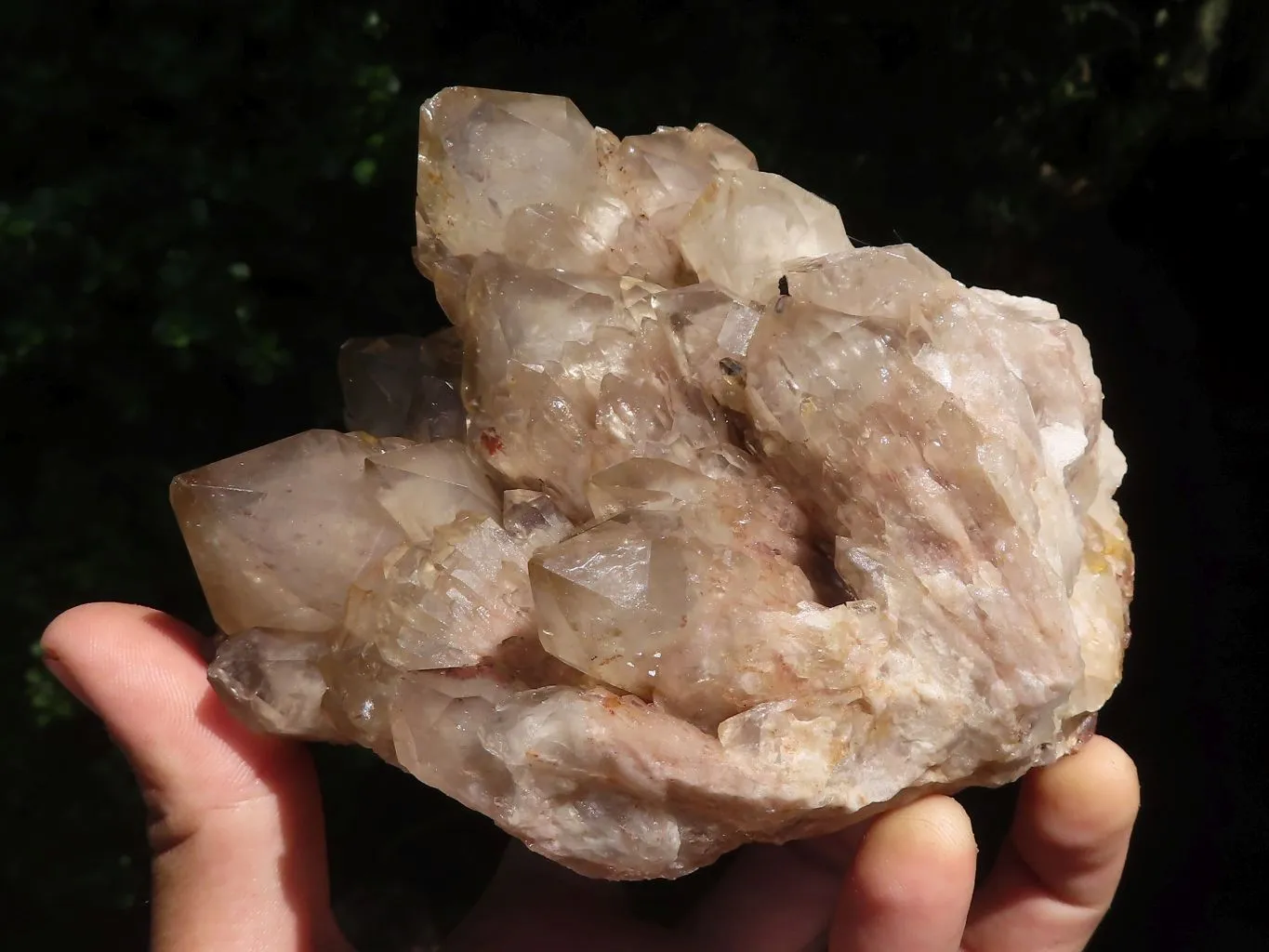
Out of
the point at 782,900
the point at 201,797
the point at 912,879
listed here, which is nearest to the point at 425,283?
the point at 201,797

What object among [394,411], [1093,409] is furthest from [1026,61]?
[394,411]

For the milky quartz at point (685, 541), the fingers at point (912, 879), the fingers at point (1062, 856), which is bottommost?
the fingers at point (1062, 856)

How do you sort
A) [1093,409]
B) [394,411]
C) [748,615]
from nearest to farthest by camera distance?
[748,615]
[1093,409]
[394,411]

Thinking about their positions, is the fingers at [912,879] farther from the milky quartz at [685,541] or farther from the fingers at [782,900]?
the fingers at [782,900]

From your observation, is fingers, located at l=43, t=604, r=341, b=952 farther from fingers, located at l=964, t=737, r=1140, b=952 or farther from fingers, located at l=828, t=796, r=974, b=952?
fingers, located at l=964, t=737, r=1140, b=952

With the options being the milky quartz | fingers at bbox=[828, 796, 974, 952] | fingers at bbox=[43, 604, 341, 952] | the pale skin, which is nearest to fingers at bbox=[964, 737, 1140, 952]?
the pale skin

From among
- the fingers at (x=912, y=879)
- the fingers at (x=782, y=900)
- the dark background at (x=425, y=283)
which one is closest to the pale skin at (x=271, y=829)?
the fingers at (x=912, y=879)

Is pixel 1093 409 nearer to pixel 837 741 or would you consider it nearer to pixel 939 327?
pixel 939 327
